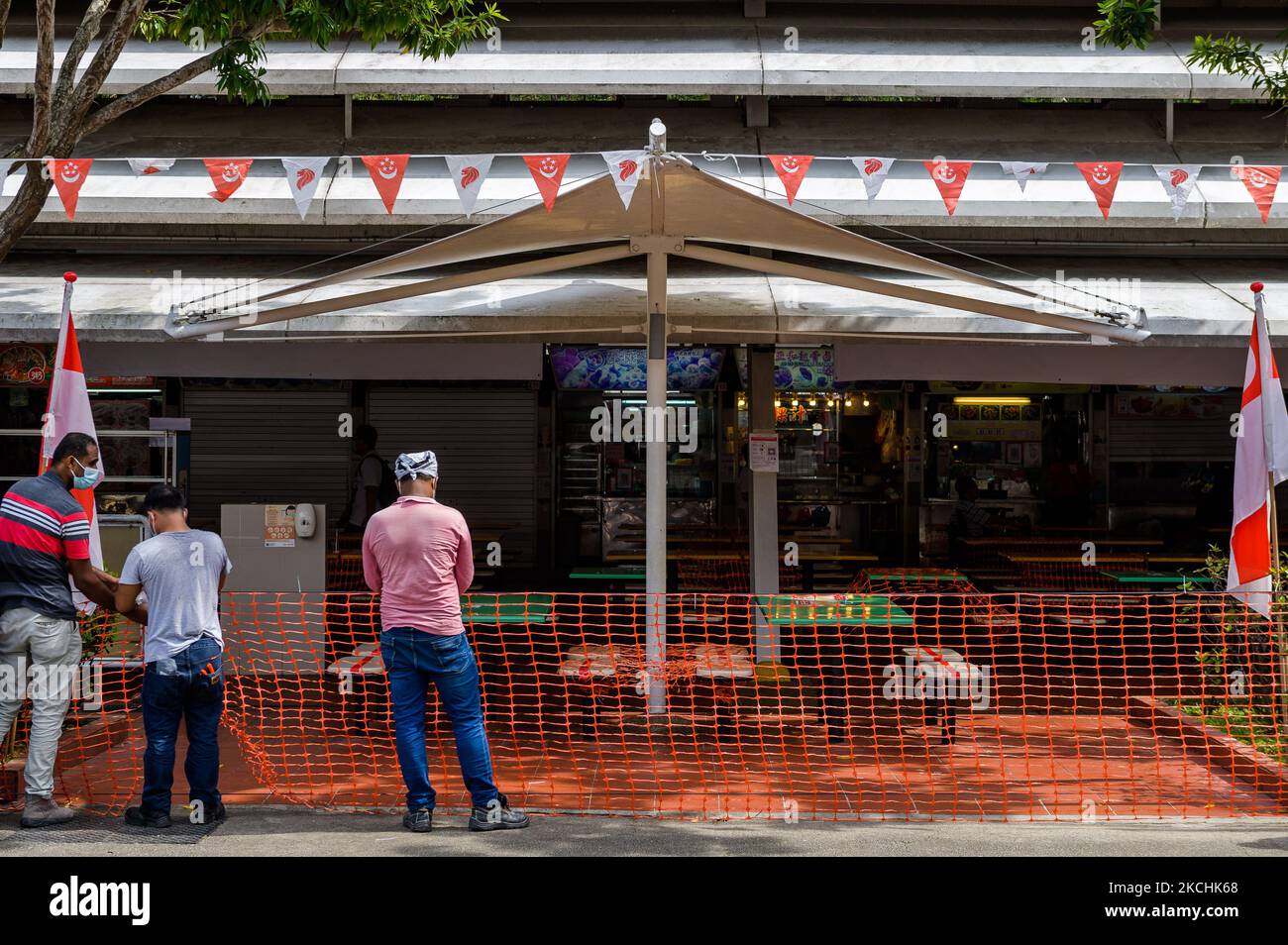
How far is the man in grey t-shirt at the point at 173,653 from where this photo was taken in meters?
6.30

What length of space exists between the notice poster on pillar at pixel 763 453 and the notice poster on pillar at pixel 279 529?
13.1ft

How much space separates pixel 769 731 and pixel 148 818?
13.7ft

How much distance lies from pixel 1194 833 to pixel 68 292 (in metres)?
7.34

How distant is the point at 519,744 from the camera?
27.8 ft

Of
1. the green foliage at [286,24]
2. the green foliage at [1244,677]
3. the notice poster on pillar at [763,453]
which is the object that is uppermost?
the green foliage at [286,24]

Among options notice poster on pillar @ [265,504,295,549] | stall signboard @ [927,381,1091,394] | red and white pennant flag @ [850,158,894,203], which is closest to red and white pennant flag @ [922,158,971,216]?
red and white pennant flag @ [850,158,894,203]

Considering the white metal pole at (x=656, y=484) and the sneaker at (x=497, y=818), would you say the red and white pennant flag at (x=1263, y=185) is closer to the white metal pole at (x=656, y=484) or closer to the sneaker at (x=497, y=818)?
the white metal pole at (x=656, y=484)

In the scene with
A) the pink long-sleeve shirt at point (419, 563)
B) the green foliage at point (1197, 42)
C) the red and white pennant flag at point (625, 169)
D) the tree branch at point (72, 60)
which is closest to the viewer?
the pink long-sleeve shirt at point (419, 563)

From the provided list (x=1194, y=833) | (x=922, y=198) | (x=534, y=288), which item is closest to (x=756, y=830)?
(x=1194, y=833)

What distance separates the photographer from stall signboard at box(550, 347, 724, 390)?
14.5 metres

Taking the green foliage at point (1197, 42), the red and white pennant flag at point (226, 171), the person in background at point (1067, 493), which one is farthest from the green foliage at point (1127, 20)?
the person in background at point (1067, 493)

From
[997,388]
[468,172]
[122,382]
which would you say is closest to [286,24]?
[468,172]

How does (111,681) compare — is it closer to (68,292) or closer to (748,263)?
(68,292)

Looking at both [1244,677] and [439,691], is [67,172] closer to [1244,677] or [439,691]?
[439,691]
